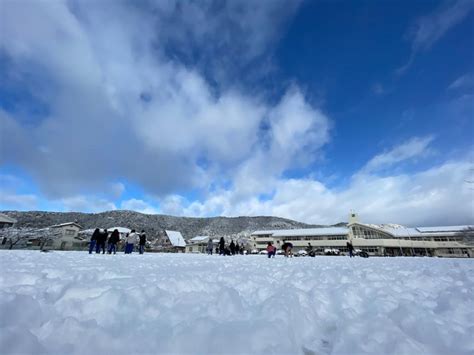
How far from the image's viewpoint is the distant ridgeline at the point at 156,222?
95.9 metres

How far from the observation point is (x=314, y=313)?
2.54m

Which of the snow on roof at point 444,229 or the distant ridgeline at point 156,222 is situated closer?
the snow on roof at point 444,229

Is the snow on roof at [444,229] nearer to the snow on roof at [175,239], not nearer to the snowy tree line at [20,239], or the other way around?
the snow on roof at [175,239]

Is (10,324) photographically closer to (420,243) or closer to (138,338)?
(138,338)

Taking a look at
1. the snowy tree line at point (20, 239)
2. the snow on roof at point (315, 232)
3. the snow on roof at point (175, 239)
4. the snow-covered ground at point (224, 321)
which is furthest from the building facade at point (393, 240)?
the snow-covered ground at point (224, 321)

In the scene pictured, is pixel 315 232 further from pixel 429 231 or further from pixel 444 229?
pixel 444 229

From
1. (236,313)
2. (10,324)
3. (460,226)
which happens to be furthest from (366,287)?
(460,226)

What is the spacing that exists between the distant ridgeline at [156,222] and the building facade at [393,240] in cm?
5824

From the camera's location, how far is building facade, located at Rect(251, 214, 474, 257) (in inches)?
2069

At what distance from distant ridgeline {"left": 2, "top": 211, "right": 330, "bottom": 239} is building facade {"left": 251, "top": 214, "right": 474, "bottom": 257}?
58.2 meters

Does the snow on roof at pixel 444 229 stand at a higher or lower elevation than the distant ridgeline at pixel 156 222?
lower

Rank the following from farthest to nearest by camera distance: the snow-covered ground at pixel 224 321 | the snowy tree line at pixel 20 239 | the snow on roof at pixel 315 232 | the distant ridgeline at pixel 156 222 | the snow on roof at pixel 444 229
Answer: the distant ridgeline at pixel 156 222 < the snow on roof at pixel 315 232 < the snow on roof at pixel 444 229 < the snowy tree line at pixel 20 239 < the snow-covered ground at pixel 224 321

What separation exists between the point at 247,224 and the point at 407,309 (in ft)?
478

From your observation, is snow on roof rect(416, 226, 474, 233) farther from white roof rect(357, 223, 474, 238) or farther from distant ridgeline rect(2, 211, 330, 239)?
distant ridgeline rect(2, 211, 330, 239)
